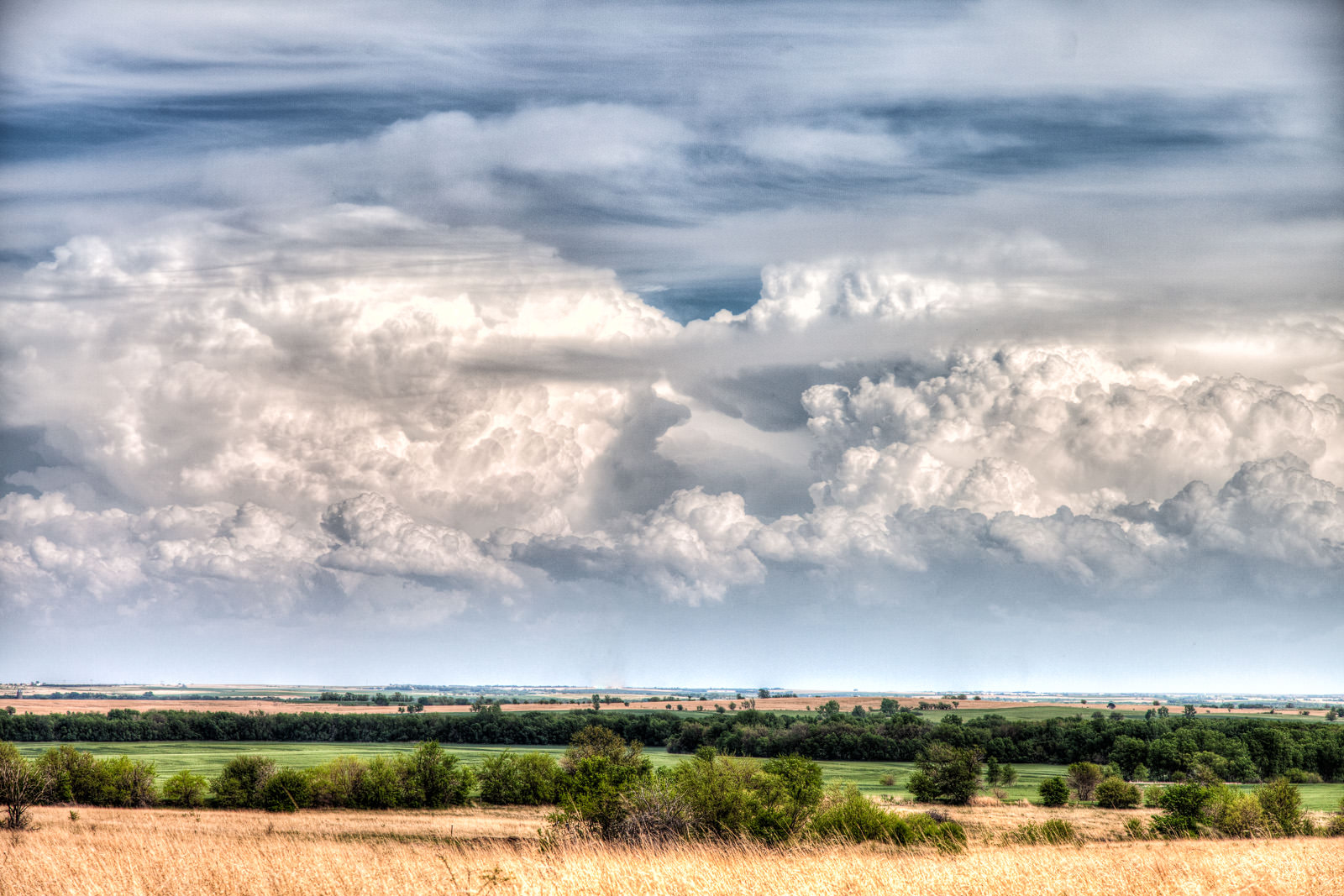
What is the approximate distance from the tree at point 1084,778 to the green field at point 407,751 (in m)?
6.07

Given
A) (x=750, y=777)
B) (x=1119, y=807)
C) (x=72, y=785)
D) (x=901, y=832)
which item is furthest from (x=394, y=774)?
(x=1119, y=807)

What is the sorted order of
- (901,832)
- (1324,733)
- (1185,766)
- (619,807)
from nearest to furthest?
(619,807) → (901,832) → (1185,766) → (1324,733)

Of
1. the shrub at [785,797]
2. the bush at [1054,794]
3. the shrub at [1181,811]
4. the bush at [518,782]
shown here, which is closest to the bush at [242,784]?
the bush at [518,782]

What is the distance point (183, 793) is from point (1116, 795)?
373 ft

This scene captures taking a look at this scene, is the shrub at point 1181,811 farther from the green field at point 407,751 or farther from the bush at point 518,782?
the bush at point 518,782

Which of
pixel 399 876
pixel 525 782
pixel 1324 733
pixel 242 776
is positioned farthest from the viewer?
pixel 1324 733

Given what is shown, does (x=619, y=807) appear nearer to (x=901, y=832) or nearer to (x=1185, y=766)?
(x=901, y=832)

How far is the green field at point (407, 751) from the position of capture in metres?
142

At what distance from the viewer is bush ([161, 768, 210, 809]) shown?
361ft

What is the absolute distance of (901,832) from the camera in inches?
2173

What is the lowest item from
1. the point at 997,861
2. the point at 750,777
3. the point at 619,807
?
the point at 750,777

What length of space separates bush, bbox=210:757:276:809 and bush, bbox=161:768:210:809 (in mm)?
1693

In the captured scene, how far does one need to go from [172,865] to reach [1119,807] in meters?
135

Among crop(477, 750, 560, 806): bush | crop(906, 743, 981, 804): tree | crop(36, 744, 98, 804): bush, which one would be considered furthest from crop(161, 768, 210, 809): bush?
crop(906, 743, 981, 804): tree
